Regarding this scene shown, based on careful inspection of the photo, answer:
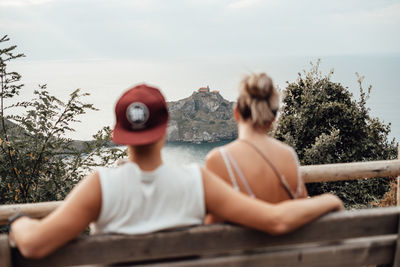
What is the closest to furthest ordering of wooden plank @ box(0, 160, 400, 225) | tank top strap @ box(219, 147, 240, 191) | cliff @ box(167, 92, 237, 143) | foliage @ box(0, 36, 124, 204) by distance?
1. tank top strap @ box(219, 147, 240, 191)
2. wooden plank @ box(0, 160, 400, 225)
3. foliage @ box(0, 36, 124, 204)
4. cliff @ box(167, 92, 237, 143)

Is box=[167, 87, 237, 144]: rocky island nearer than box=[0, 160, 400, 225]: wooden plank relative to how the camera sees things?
No

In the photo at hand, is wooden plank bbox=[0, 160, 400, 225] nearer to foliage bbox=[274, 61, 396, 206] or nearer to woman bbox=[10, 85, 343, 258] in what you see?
woman bbox=[10, 85, 343, 258]

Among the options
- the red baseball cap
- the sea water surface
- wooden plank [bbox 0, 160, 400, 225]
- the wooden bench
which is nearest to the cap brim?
the red baseball cap

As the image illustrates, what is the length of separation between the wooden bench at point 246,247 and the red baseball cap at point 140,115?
1.17ft

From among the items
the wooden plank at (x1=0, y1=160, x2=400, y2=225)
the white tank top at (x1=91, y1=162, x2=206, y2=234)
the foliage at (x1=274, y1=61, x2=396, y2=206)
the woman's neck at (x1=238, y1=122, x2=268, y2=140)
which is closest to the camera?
the white tank top at (x1=91, y1=162, x2=206, y2=234)

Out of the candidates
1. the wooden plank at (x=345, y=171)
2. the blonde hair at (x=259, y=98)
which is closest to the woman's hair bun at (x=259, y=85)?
the blonde hair at (x=259, y=98)

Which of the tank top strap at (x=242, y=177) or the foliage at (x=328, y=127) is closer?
the tank top strap at (x=242, y=177)

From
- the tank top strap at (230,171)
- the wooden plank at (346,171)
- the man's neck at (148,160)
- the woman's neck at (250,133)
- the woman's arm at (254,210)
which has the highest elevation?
the woman's neck at (250,133)

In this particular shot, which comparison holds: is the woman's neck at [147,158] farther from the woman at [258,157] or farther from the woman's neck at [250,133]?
the woman's neck at [250,133]

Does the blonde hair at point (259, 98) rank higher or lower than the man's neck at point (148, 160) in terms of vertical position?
higher

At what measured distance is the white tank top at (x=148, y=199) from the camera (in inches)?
57.3

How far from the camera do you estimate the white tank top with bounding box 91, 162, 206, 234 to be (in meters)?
1.46

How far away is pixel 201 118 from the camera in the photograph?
23.7m

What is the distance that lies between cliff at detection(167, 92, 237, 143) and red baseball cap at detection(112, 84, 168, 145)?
722 inches
